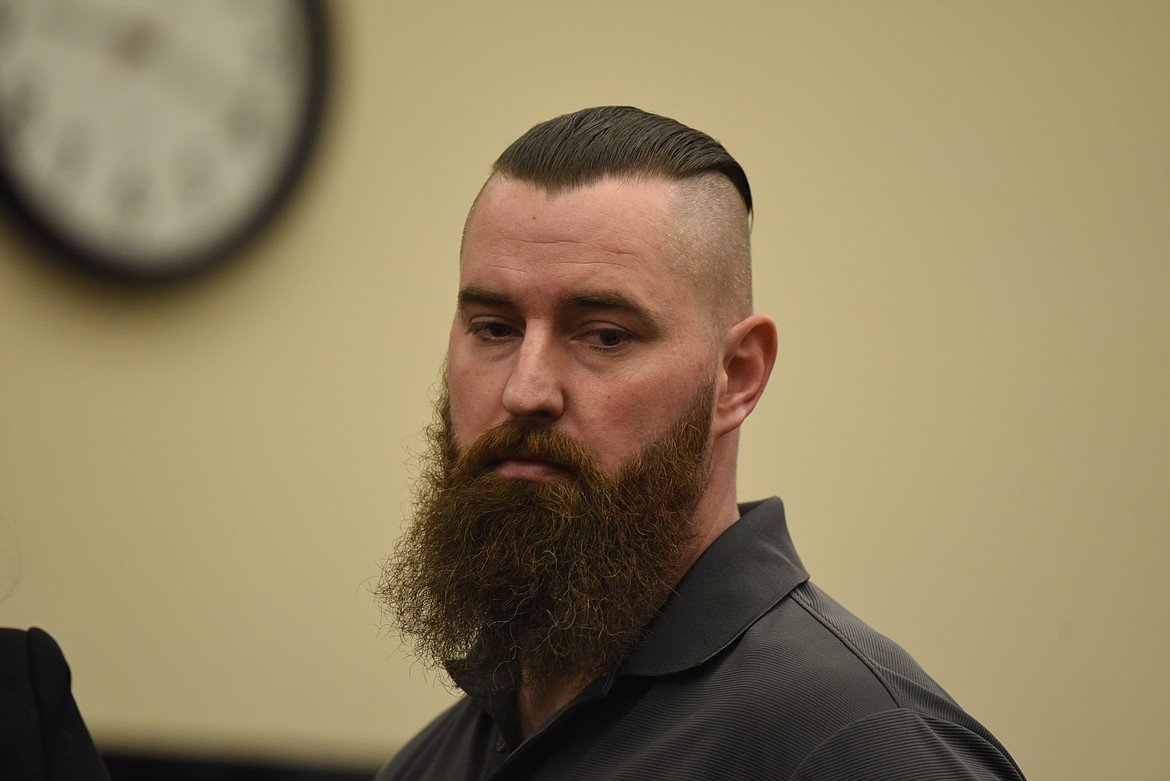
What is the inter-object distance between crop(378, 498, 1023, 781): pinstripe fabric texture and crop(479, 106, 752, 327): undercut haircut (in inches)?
10.0

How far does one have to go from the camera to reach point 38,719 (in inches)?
34.2

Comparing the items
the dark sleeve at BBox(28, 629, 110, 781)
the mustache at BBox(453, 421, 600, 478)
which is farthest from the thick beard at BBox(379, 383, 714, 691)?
the dark sleeve at BBox(28, 629, 110, 781)

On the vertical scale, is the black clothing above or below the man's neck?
above

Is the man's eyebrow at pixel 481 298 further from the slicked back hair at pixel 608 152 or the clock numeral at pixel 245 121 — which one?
the clock numeral at pixel 245 121

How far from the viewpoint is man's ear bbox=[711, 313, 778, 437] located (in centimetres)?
117

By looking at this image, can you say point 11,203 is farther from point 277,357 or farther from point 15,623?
point 15,623

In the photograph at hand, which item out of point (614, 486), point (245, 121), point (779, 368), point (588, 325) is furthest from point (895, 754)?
point (245, 121)

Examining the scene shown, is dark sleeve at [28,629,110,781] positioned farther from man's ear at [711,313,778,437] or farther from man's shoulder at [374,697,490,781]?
man's ear at [711,313,778,437]

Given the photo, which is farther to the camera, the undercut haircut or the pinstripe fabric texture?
the undercut haircut

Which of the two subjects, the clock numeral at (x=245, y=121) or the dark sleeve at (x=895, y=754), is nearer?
the dark sleeve at (x=895, y=754)

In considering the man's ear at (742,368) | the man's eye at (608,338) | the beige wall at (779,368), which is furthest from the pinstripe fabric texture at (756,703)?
the beige wall at (779,368)

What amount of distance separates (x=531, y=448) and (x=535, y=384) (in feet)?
0.21

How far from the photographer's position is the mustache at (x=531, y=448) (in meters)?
1.08

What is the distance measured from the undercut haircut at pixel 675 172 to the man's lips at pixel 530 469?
0.22 meters
